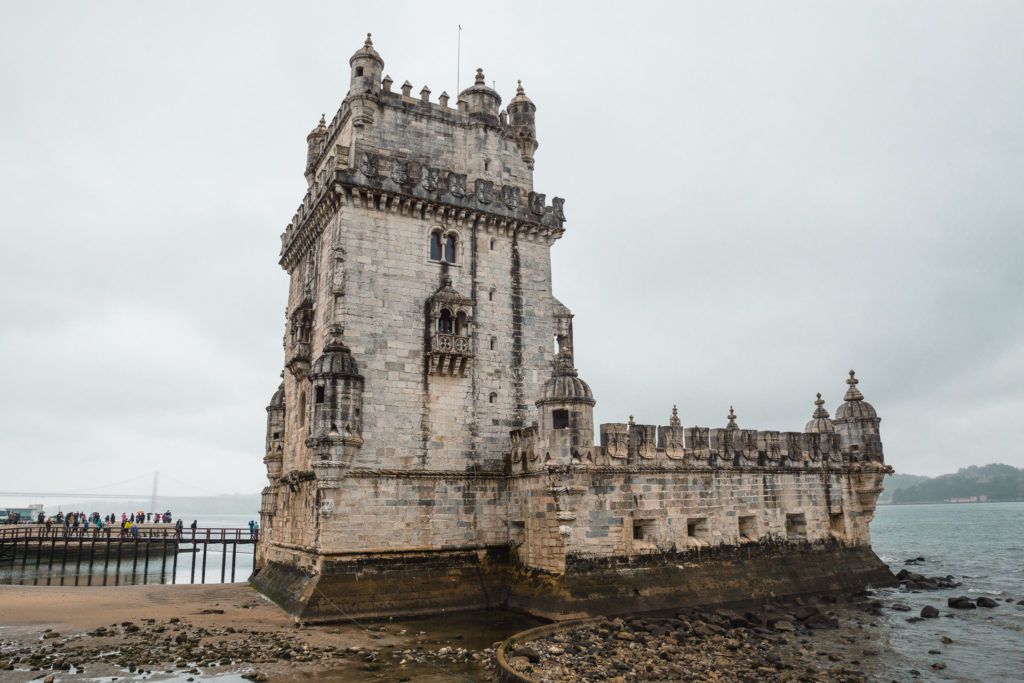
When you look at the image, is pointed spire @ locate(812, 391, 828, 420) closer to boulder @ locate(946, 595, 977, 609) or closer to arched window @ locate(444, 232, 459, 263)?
boulder @ locate(946, 595, 977, 609)

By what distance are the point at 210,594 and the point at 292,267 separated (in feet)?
46.7

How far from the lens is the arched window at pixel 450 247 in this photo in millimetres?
26312

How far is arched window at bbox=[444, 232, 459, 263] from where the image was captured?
86.3ft

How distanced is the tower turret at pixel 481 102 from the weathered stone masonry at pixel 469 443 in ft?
0.31

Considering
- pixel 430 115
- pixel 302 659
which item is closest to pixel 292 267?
pixel 430 115

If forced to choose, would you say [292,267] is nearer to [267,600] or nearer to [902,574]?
[267,600]

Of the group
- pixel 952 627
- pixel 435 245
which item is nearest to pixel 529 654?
pixel 435 245

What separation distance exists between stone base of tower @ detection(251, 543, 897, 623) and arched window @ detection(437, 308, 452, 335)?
7934 millimetres

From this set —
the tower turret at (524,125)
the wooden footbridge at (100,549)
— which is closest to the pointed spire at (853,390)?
the tower turret at (524,125)

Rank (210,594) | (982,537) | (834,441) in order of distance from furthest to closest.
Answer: (982,537) < (834,441) < (210,594)

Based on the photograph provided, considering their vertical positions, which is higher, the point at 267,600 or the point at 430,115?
the point at 430,115

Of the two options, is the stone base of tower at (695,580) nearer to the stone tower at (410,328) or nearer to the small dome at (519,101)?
the stone tower at (410,328)

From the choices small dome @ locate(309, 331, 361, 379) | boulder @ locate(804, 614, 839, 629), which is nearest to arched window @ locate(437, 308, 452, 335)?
small dome @ locate(309, 331, 361, 379)

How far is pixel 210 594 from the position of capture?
27.2m
